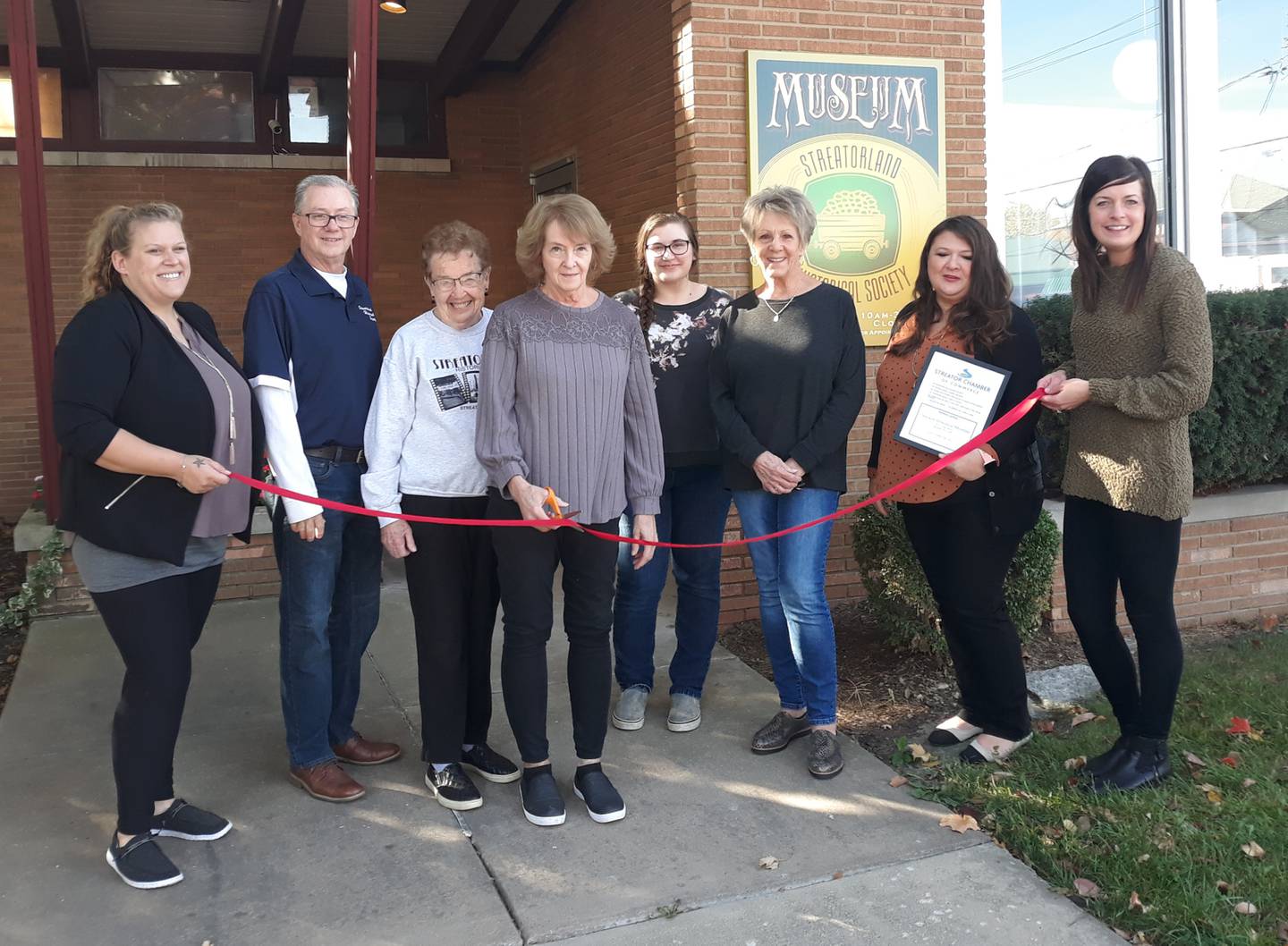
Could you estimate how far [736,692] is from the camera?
466cm

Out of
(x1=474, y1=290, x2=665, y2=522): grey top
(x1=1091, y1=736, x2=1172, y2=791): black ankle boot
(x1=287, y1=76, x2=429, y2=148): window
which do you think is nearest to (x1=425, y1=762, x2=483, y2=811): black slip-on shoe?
(x1=474, y1=290, x2=665, y2=522): grey top

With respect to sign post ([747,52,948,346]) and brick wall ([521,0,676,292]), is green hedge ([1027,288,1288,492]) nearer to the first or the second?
sign post ([747,52,948,346])

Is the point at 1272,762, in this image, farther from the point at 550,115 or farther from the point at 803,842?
the point at 550,115

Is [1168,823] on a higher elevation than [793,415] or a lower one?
lower

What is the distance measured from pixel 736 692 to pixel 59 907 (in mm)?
2599

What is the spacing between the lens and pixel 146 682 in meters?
3.10

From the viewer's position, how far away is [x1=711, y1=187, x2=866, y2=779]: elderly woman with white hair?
3711 mm

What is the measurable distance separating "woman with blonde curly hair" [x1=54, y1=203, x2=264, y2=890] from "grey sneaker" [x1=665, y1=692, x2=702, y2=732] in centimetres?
180

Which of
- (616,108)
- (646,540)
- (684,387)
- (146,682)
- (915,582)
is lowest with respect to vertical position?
(915,582)

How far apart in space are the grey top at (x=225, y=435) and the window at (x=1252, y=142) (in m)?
6.52

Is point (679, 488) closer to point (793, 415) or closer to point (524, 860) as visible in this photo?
point (793, 415)

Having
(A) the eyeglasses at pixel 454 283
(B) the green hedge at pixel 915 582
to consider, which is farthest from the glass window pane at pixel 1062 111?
(A) the eyeglasses at pixel 454 283

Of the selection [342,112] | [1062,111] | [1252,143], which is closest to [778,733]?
[1062,111]

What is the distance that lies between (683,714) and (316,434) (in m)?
1.78
